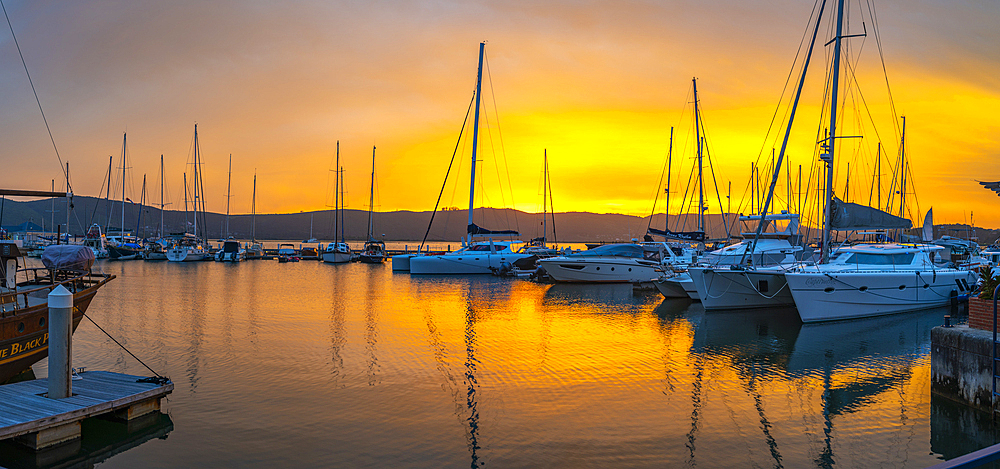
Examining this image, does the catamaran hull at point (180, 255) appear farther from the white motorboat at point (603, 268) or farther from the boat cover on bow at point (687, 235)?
the boat cover on bow at point (687, 235)

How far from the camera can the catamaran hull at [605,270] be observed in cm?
3784

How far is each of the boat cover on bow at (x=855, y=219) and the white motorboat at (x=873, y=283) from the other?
1.31 metres

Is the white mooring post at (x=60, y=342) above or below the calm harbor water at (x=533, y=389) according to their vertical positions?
above

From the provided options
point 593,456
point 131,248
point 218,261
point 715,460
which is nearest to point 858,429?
point 715,460

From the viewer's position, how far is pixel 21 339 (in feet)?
36.8

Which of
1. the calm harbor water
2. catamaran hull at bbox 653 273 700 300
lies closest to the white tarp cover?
the calm harbor water

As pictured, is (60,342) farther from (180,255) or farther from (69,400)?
(180,255)

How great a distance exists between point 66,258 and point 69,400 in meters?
6.19

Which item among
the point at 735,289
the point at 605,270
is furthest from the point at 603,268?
the point at 735,289

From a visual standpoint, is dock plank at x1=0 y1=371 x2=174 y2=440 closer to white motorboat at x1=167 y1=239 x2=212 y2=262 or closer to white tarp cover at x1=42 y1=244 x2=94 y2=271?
white tarp cover at x1=42 y1=244 x2=94 y2=271

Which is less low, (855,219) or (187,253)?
(855,219)

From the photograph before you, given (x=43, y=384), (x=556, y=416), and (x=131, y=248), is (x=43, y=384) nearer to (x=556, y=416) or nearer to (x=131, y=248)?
(x=556, y=416)

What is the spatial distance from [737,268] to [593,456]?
617 inches

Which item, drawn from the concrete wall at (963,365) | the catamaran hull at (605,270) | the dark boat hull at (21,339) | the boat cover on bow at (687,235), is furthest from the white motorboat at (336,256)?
the concrete wall at (963,365)
